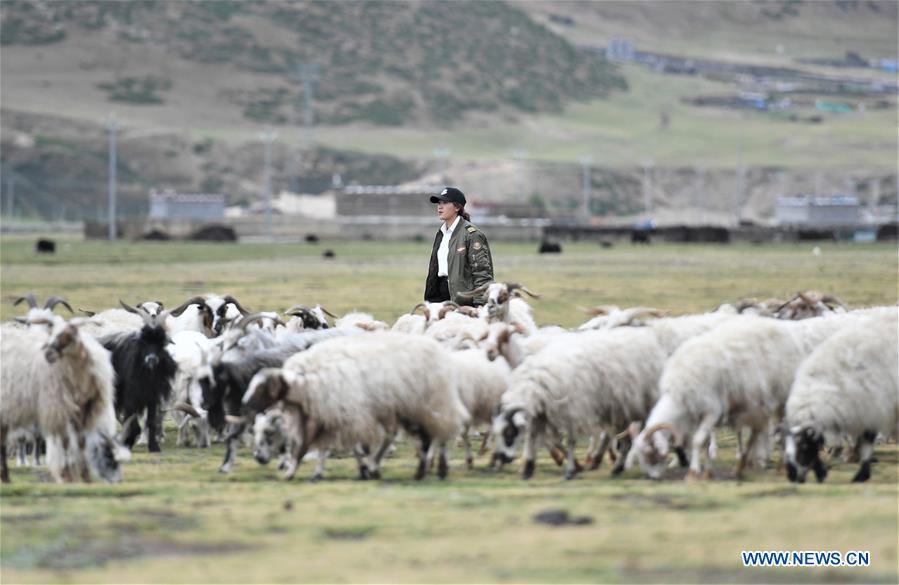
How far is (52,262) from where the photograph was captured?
62.8 metres

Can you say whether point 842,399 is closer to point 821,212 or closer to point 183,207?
point 183,207

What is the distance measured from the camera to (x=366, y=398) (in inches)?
587

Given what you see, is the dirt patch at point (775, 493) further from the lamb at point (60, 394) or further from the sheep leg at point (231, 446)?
the lamb at point (60, 394)

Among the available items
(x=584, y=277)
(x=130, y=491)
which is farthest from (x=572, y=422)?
(x=584, y=277)

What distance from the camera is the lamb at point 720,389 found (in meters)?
14.4

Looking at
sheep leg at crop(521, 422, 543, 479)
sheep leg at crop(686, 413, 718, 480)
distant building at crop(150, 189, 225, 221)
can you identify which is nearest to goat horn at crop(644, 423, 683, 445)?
sheep leg at crop(686, 413, 718, 480)

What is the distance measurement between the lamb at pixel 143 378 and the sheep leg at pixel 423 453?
331cm

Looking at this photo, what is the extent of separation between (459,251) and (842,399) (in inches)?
253

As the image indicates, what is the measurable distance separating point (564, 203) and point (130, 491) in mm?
156654

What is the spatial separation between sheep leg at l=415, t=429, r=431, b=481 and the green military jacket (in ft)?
15.3

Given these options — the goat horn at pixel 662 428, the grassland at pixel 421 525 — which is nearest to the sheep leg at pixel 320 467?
the grassland at pixel 421 525

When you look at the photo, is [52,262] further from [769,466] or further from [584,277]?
[769,466]

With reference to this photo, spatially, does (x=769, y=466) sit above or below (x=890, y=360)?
below

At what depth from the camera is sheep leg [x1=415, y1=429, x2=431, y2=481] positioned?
1484 centimetres
